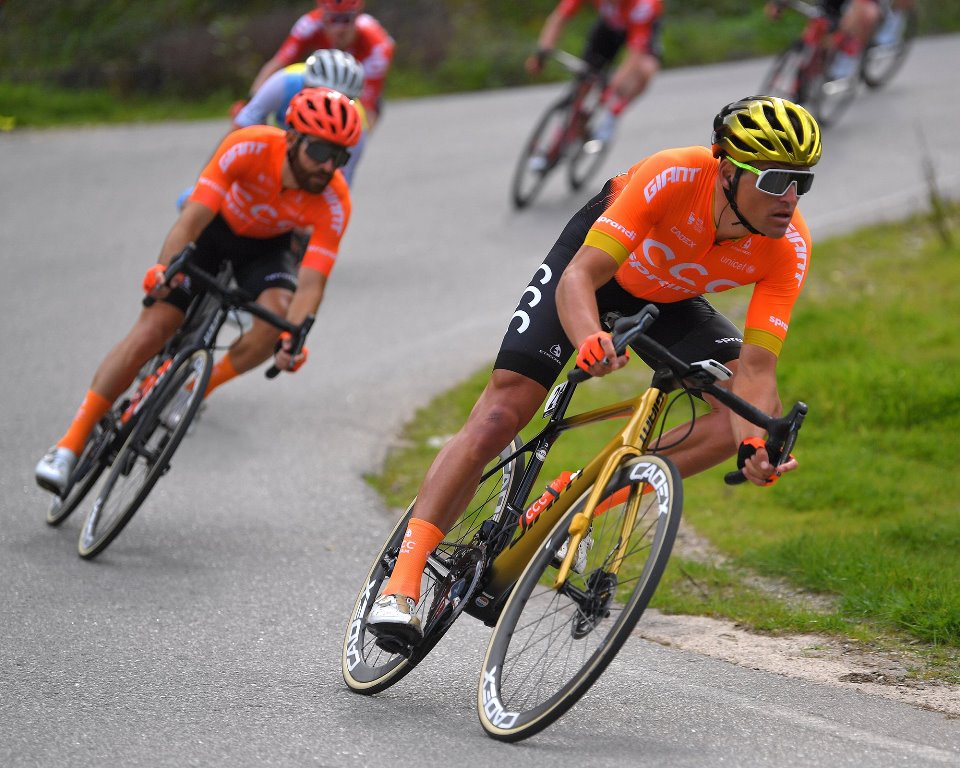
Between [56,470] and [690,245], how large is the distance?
3.32 m

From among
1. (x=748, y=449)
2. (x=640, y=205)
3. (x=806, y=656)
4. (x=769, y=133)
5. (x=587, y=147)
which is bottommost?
(x=587, y=147)

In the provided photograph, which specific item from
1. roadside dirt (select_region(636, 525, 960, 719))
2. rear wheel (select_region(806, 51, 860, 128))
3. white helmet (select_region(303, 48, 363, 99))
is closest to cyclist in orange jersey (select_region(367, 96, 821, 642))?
roadside dirt (select_region(636, 525, 960, 719))

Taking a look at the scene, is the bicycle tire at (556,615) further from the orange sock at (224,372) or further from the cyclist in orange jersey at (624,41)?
the cyclist in orange jersey at (624,41)

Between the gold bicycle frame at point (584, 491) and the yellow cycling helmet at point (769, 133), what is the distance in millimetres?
834

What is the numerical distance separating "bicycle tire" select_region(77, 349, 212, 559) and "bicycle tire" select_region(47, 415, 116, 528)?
3.9 inches

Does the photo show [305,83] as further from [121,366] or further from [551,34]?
[551,34]

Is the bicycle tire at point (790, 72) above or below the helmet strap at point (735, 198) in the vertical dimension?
below

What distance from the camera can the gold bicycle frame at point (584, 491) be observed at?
13.5ft

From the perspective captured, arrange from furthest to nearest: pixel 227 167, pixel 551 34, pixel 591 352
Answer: pixel 551 34 → pixel 227 167 → pixel 591 352

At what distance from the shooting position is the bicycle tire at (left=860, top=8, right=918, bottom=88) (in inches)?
704

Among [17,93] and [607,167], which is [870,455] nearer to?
[607,167]

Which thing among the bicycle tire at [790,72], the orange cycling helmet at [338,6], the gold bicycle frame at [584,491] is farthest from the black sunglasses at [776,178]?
the bicycle tire at [790,72]

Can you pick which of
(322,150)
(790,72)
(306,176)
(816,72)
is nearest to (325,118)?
(322,150)

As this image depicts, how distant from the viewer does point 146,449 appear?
6.26 m
